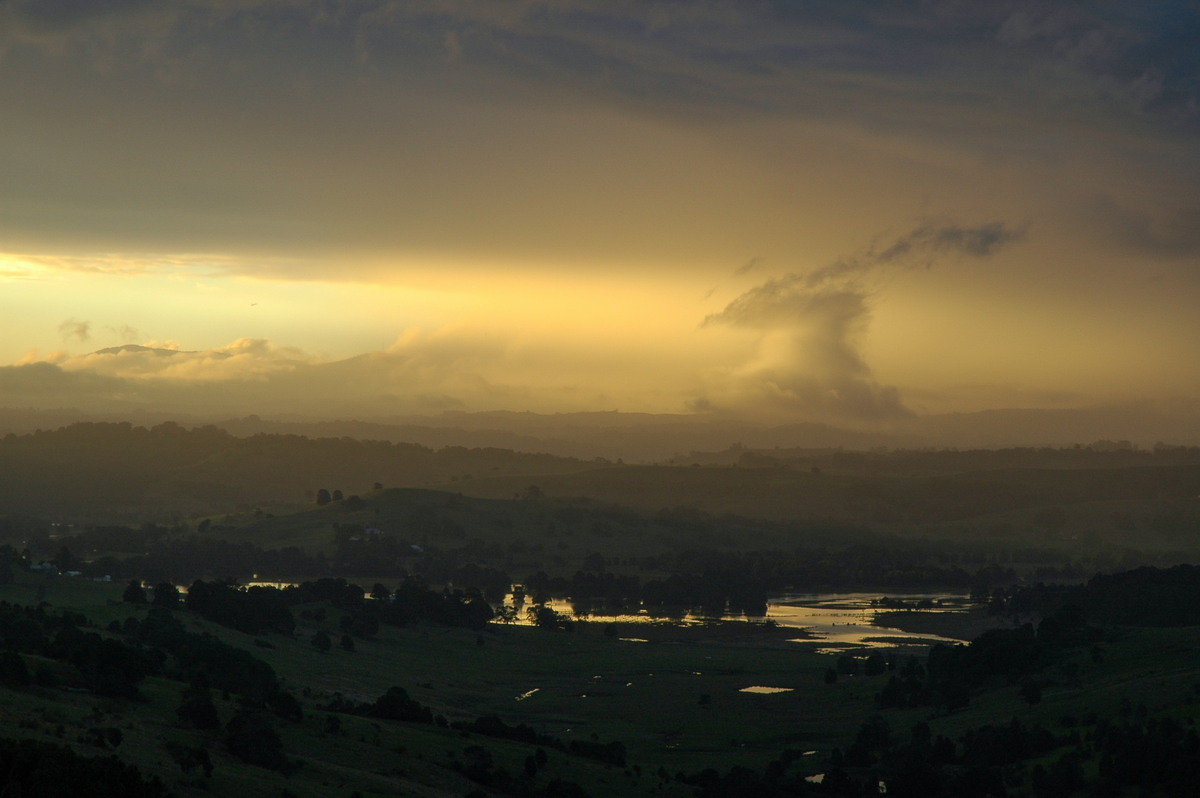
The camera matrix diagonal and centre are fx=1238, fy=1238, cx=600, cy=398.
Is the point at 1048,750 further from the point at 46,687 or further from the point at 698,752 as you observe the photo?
the point at 46,687

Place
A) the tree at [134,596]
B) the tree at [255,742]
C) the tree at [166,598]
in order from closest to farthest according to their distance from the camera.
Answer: the tree at [255,742] → the tree at [166,598] → the tree at [134,596]

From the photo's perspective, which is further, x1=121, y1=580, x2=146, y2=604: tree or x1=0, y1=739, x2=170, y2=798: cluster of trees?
x1=121, y1=580, x2=146, y2=604: tree

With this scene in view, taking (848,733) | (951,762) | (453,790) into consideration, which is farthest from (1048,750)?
(453,790)

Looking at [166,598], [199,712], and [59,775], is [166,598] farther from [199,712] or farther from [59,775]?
[59,775]

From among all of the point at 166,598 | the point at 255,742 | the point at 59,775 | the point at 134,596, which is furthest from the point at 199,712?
the point at 134,596

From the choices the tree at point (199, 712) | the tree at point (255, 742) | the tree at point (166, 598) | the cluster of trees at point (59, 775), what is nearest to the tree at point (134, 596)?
the tree at point (166, 598)

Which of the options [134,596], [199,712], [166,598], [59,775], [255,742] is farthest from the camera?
[134,596]

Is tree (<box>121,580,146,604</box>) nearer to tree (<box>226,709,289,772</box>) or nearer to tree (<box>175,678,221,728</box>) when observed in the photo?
tree (<box>175,678,221,728</box>)

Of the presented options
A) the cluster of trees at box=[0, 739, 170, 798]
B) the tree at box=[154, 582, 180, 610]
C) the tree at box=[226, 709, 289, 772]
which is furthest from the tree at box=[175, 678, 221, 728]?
the tree at box=[154, 582, 180, 610]

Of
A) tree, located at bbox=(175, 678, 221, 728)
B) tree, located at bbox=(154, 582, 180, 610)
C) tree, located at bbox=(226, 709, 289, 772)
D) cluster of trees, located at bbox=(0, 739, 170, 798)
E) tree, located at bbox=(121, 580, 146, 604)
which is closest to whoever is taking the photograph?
cluster of trees, located at bbox=(0, 739, 170, 798)

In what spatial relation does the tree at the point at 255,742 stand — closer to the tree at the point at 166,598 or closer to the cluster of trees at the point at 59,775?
the cluster of trees at the point at 59,775

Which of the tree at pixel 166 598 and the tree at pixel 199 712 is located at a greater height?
the tree at pixel 166 598

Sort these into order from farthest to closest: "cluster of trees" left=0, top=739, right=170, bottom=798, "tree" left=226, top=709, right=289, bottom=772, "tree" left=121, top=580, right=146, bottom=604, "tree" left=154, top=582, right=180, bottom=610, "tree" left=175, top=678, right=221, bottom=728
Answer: "tree" left=121, top=580, right=146, bottom=604 < "tree" left=154, top=582, right=180, bottom=610 < "tree" left=175, top=678, right=221, bottom=728 < "tree" left=226, top=709, right=289, bottom=772 < "cluster of trees" left=0, top=739, right=170, bottom=798
